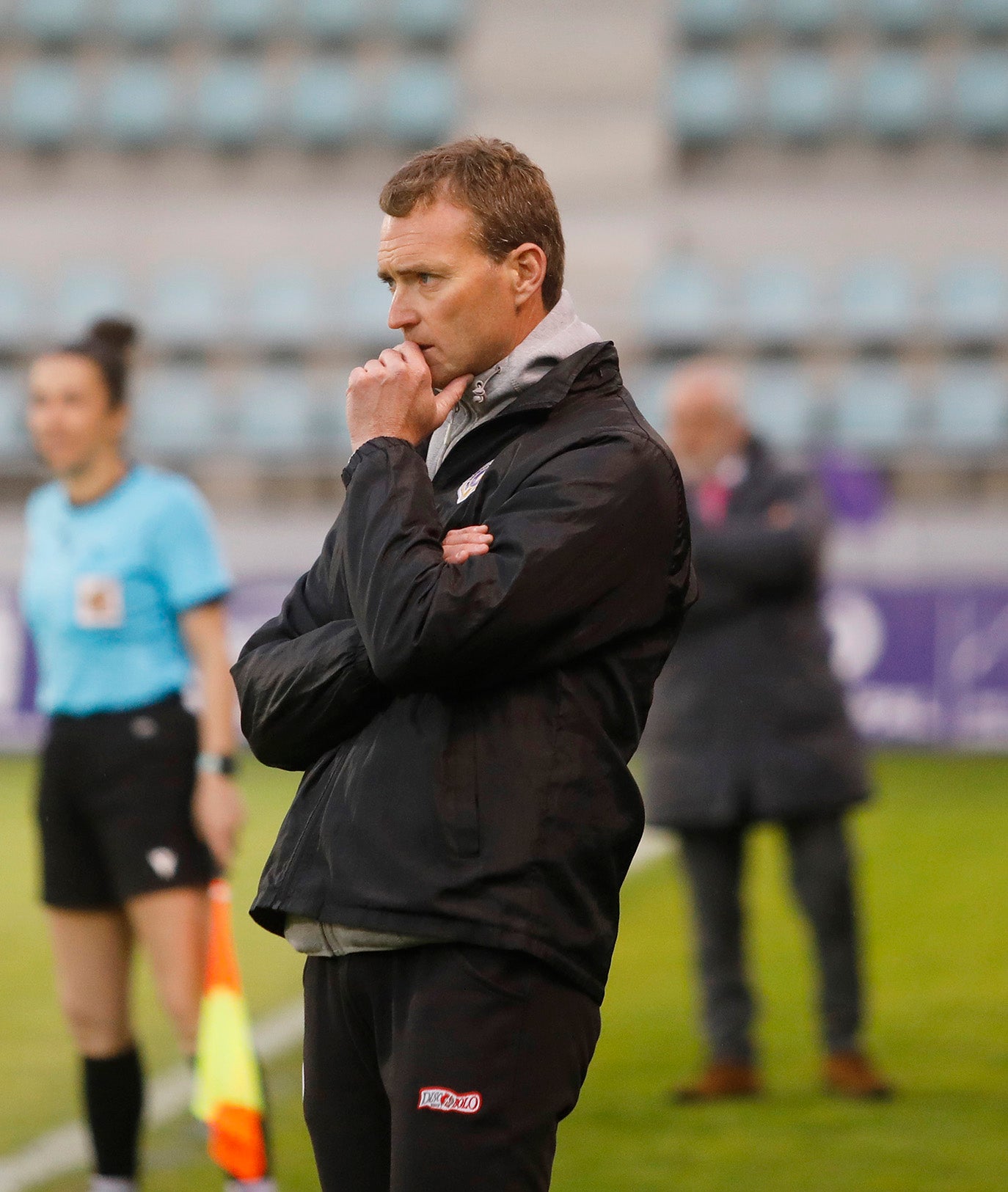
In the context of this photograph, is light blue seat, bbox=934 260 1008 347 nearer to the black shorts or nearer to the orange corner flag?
the black shorts

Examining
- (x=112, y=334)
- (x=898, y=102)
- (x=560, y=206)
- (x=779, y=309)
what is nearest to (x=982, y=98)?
(x=898, y=102)

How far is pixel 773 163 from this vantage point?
1617cm

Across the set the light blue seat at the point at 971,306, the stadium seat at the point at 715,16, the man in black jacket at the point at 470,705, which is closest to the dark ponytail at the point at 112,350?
the man in black jacket at the point at 470,705

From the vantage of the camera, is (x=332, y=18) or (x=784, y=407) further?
(x=332, y=18)

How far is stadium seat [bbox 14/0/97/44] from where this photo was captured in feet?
54.6

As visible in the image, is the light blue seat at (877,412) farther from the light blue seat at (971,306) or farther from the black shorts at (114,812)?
the black shorts at (114,812)

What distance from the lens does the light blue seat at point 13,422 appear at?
15.2 meters

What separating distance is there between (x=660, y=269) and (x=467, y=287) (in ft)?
44.4

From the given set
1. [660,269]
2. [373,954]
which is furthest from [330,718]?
[660,269]

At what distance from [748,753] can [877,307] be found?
35.9 ft

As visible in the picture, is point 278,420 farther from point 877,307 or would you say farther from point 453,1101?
point 453,1101

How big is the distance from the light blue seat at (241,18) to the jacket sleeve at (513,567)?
15275 millimetres

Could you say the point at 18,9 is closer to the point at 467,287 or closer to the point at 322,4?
the point at 322,4

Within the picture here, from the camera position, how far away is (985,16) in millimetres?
16016
